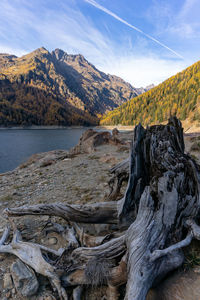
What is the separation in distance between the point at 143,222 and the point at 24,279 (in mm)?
2388

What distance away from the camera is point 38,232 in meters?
4.36

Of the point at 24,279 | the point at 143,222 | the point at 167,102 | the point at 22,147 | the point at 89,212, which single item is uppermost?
the point at 167,102

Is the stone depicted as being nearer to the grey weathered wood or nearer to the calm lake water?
the grey weathered wood

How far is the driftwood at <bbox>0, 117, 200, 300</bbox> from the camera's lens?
2.28 metres

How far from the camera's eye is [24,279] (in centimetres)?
277

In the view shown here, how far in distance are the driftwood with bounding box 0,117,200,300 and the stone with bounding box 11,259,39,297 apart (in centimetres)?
16

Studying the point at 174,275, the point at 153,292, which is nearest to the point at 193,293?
the point at 174,275

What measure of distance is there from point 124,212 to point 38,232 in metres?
2.65

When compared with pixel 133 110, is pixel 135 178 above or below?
below

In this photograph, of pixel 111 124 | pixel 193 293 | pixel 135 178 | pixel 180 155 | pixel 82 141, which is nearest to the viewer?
pixel 193 293

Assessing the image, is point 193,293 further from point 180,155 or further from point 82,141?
point 82,141

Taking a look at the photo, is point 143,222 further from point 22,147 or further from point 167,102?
point 167,102

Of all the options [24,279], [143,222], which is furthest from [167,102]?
[24,279]

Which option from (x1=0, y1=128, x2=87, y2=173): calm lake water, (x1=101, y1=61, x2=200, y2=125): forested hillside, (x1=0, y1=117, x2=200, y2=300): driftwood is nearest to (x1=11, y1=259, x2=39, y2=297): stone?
(x1=0, y1=117, x2=200, y2=300): driftwood
